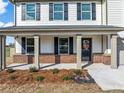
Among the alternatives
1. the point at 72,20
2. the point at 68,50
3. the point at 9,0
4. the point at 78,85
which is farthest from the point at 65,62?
the point at 78,85

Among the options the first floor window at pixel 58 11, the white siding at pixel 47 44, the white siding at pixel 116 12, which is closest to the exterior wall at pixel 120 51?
the white siding at pixel 116 12

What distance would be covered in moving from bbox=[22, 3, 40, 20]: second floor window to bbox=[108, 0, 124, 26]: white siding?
263 inches

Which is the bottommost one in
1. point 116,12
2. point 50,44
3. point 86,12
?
point 50,44

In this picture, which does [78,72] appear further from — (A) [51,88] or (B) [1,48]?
(B) [1,48]

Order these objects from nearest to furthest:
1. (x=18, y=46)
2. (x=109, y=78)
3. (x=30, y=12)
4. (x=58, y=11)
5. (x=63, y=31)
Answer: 1. (x=109, y=78)
2. (x=63, y=31)
3. (x=58, y=11)
4. (x=30, y=12)
5. (x=18, y=46)

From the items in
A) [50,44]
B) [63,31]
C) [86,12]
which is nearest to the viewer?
[63,31]

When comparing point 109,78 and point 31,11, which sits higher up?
point 31,11

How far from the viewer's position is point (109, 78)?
15188mm

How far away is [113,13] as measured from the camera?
823 inches

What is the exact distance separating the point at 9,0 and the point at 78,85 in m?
12.6

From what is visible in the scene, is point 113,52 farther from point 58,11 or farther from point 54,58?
point 58,11

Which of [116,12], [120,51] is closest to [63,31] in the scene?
[116,12]

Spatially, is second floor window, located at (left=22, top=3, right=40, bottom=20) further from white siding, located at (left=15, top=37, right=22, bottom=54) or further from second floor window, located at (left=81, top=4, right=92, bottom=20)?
second floor window, located at (left=81, top=4, right=92, bottom=20)

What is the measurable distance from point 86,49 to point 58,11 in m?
4.52
